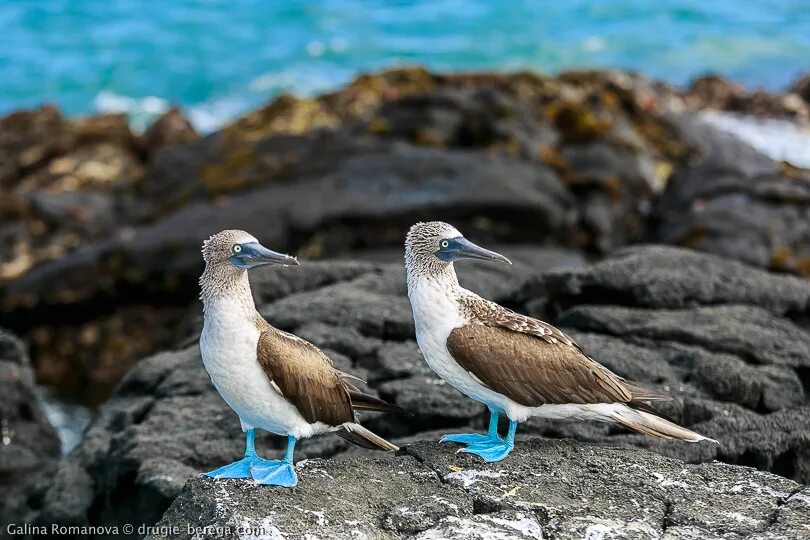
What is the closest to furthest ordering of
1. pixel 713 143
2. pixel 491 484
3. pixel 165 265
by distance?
pixel 491 484, pixel 165 265, pixel 713 143

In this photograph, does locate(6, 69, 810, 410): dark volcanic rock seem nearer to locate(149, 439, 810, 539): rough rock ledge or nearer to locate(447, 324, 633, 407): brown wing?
locate(447, 324, 633, 407): brown wing

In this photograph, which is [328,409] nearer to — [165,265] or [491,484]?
[491,484]

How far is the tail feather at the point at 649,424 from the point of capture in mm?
6258

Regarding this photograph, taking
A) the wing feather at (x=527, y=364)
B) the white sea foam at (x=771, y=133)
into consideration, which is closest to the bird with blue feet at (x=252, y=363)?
the wing feather at (x=527, y=364)

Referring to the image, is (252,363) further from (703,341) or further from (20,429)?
(20,429)

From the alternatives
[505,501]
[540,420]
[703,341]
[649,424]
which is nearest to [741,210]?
[703,341]

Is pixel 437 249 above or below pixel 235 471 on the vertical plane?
above

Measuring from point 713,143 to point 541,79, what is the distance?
3.67m

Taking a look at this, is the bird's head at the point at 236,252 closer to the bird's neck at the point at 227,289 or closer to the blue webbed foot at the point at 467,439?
the bird's neck at the point at 227,289

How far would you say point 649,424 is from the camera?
248 inches

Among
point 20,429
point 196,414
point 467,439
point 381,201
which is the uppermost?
point 381,201

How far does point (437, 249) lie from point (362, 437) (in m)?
1.25

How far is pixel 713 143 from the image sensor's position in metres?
19.5

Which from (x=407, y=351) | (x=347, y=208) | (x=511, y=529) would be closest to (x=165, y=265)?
(x=347, y=208)
